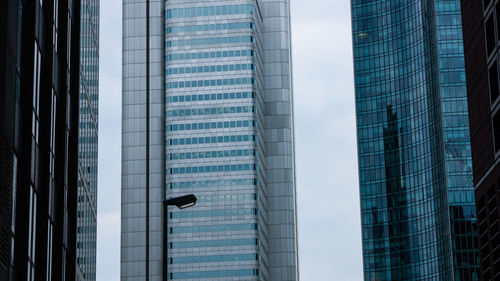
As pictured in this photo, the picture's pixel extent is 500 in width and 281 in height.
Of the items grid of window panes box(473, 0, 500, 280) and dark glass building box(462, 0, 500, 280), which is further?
dark glass building box(462, 0, 500, 280)

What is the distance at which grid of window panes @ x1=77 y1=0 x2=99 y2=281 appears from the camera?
75062 mm

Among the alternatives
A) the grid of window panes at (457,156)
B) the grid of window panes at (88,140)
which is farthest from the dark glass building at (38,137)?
the grid of window panes at (457,156)

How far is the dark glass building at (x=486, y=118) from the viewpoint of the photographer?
154ft

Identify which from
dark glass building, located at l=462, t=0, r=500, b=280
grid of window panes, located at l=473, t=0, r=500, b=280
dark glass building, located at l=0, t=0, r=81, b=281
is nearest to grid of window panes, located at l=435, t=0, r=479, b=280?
dark glass building, located at l=462, t=0, r=500, b=280

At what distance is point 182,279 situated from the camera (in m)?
191

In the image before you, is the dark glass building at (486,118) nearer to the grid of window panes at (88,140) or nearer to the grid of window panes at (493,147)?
the grid of window panes at (493,147)

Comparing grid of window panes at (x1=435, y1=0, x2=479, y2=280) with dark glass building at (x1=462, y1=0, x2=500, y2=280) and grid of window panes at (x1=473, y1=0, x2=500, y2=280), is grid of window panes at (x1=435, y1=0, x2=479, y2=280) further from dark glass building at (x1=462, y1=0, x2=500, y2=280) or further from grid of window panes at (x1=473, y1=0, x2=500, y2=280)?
grid of window panes at (x1=473, y1=0, x2=500, y2=280)

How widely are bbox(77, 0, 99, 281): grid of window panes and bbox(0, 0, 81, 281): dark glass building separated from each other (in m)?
25.4

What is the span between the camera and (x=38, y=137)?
38625mm

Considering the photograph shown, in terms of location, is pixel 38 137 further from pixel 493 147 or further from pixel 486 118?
pixel 486 118

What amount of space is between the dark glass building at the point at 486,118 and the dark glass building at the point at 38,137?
2136cm

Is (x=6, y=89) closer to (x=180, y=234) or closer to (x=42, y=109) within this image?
(x=42, y=109)

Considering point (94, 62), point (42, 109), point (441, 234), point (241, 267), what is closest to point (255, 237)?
point (241, 267)

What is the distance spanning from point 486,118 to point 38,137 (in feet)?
77.9
